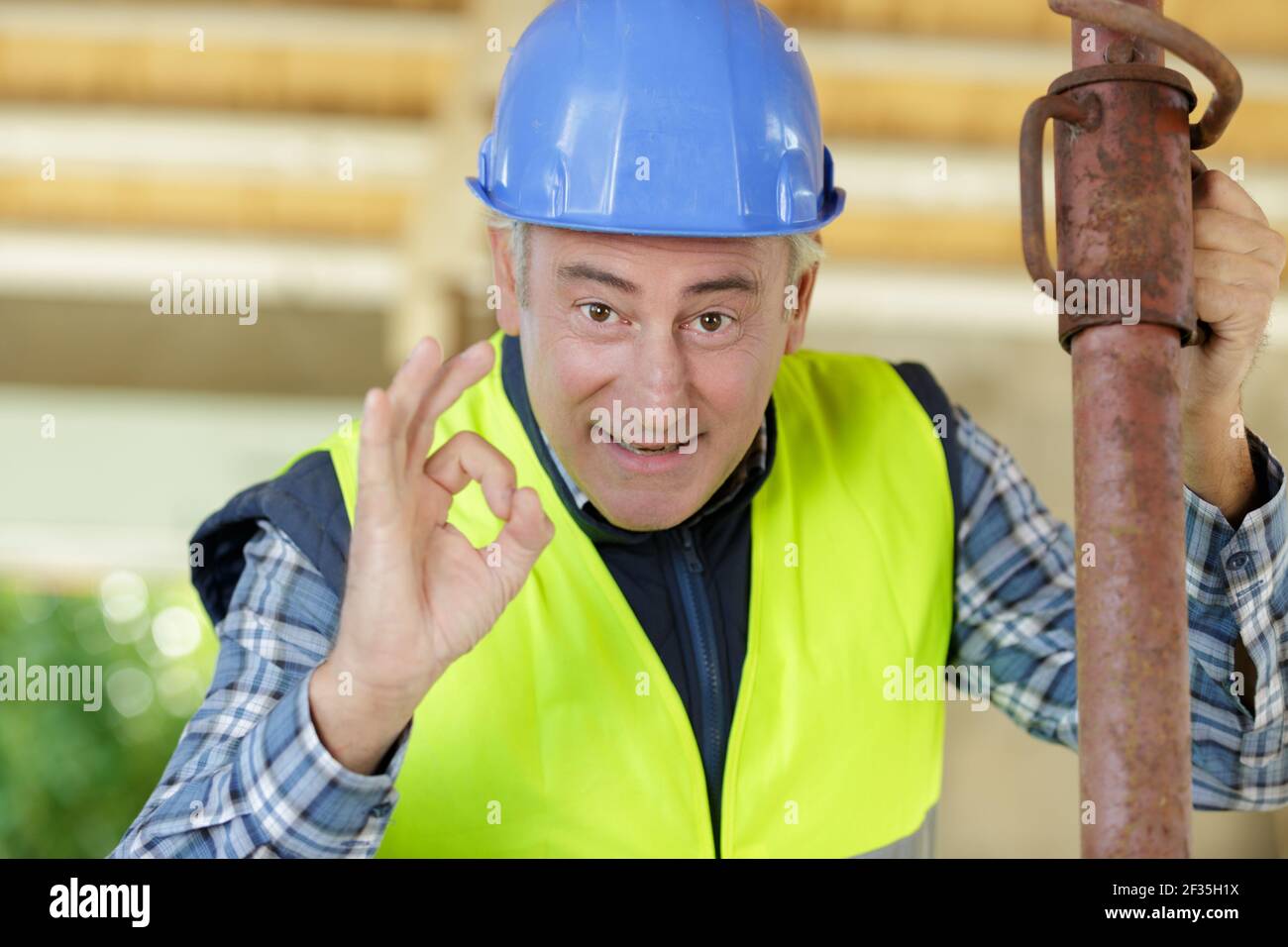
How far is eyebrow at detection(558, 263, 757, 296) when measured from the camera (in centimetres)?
183

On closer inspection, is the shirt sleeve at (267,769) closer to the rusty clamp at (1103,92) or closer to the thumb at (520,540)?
the thumb at (520,540)

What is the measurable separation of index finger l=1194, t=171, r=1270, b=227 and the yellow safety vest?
2.66 ft

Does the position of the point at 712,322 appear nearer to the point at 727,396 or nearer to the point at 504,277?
the point at 727,396

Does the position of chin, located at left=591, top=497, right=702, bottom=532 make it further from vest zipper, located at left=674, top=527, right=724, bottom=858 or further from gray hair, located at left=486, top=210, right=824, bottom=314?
gray hair, located at left=486, top=210, right=824, bottom=314

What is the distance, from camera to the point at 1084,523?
→ 4.17 ft

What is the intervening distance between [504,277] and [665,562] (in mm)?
470

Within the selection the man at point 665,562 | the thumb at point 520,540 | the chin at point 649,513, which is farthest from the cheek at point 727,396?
the thumb at point 520,540

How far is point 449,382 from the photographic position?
1456 millimetres

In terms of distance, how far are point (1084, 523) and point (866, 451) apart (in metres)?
1.03

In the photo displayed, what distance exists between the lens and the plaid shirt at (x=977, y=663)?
5.08 ft

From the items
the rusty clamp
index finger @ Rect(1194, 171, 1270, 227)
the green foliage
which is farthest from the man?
the green foliage

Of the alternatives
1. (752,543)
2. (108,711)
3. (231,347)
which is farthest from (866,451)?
(108,711)

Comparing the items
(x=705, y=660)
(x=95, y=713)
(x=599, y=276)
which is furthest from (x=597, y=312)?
(x=95, y=713)

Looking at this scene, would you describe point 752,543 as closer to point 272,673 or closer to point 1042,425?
point 272,673
